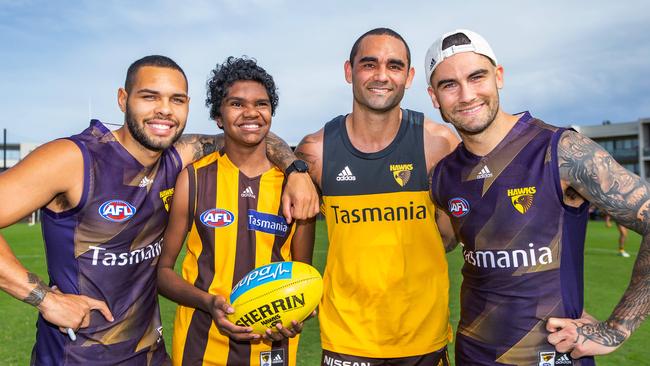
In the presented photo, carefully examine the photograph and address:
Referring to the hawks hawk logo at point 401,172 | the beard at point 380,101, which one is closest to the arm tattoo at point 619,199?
the hawks hawk logo at point 401,172

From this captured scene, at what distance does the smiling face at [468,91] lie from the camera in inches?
133

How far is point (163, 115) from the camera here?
3666mm

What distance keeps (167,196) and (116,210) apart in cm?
44

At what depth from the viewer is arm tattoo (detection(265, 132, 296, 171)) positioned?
4102 mm

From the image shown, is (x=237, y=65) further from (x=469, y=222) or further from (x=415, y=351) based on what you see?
(x=415, y=351)

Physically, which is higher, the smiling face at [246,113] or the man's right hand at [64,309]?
the smiling face at [246,113]

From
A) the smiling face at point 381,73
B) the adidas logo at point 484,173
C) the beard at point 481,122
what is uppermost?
the smiling face at point 381,73

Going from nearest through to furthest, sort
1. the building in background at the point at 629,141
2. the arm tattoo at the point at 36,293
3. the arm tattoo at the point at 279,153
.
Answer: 1. the arm tattoo at the point at 36,293
2. the arm tattoo at the point at 279,153
3. the building in background at the point at 629,141

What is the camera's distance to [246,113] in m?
3.93

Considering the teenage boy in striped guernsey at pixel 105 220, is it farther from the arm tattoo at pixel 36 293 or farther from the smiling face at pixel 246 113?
the smiling face at pixel 246 113

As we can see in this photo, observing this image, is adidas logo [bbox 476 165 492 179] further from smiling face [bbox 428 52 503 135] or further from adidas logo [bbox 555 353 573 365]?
adidas logo [bbox 555 353 573 365]

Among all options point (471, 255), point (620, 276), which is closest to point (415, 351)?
point (471, 255)

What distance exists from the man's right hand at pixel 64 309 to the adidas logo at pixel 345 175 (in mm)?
2051

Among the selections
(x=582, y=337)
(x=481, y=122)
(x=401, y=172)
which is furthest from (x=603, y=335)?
(x=401, y=172)
